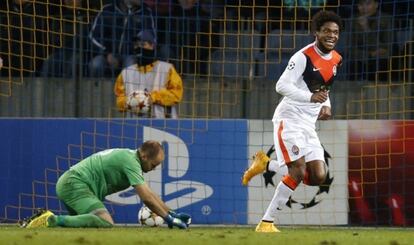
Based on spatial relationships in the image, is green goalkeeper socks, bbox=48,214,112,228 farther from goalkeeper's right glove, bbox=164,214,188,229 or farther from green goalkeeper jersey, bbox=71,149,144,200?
goalkeeper's right glove, bbox=164,214,188,229

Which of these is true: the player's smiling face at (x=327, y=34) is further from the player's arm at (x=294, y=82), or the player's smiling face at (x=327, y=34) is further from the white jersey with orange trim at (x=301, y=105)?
the player's arm at (x=294, y=82)

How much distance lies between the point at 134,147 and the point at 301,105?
3.51 metres

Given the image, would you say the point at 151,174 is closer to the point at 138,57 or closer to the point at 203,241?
the point at 138,57

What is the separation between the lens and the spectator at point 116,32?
63.5 feet

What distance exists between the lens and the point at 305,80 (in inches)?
635

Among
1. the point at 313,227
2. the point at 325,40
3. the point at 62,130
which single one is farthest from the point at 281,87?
the point at 62,130

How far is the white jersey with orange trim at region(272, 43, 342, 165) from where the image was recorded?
15891 millimetres

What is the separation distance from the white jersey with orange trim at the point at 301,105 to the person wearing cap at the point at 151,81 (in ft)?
10.9

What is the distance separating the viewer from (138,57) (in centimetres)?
1945

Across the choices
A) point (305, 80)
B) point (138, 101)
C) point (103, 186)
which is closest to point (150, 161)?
point (103, 186)

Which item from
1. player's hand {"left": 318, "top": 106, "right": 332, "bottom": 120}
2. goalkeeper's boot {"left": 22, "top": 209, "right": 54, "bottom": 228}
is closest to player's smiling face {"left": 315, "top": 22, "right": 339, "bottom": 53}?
player's hand {"left": 318, "top": 106, "right": 332, "bottom": 120}

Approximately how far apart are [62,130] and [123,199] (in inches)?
49.1

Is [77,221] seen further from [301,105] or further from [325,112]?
[325,112]

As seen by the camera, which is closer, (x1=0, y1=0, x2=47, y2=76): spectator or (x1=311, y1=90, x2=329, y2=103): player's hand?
(x1=311, y1=90, x2=329, y2=103): player's hand
